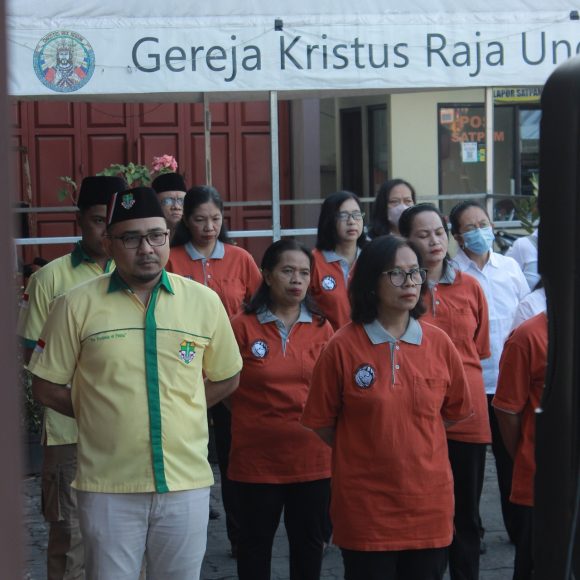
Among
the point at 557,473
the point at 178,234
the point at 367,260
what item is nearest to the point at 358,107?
the point at 178,234

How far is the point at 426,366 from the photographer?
452 cm

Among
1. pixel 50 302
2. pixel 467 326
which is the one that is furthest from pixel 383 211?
pixel 50 302

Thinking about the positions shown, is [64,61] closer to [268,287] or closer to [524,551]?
[268,287]

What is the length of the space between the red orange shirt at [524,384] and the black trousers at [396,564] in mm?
467

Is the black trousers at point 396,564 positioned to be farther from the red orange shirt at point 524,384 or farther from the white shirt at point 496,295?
the white shirt at point 496,295

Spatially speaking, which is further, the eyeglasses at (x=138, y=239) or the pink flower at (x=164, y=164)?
the pink flower at (x=164, y=164)

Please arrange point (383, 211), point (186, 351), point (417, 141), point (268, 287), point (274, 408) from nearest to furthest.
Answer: point (186, 351)
point (274, 408)
point (268, 287)
point (383, 211)
point (417, 141)

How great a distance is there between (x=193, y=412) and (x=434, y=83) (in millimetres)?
4027

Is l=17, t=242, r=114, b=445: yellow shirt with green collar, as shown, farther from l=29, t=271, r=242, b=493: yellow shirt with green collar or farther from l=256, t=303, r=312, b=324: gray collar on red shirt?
l=29, t=271, r=242, b=493: yellow shirt with green collar

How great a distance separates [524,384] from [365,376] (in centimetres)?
68

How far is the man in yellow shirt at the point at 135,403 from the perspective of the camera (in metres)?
4.18

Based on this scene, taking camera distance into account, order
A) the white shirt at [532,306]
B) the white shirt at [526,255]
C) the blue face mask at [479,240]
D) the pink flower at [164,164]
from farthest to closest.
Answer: the pink flower at [164,164]
the white shirt at [526,255]
the blue face mask at [479,240]
the white shirt at [532,306]

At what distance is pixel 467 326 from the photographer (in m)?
5.72

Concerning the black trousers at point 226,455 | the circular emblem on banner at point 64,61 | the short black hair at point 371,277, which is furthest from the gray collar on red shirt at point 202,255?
the short black hair at point 371,277
